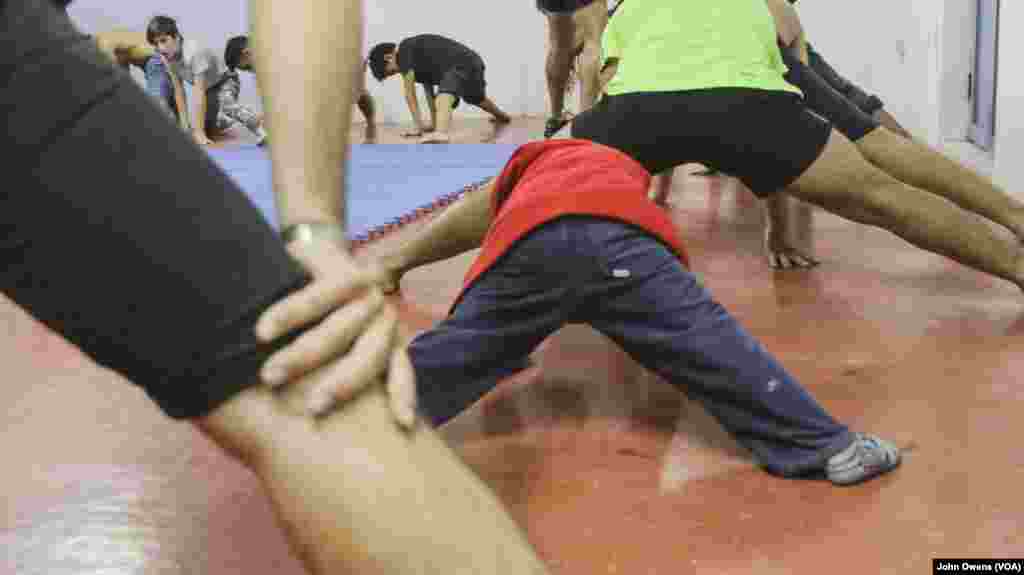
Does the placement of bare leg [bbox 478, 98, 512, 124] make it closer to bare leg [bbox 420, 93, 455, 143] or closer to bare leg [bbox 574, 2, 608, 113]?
bare leg [bbox 420, 93, 455, 143]

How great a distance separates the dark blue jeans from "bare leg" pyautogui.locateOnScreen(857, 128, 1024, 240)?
1087 mm

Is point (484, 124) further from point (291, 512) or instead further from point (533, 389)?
point (291, 512)

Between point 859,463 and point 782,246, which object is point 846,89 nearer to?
point 782,246

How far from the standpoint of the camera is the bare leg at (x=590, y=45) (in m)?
3.56

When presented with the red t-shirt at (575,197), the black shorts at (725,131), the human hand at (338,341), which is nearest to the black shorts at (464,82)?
the black shorts at (725,131)

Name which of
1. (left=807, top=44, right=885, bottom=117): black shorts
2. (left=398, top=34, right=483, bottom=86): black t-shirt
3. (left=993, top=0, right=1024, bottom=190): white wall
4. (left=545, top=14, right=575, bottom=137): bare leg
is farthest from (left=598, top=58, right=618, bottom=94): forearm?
(left=398, top=34, right=483, bottom=86): black t-shirt

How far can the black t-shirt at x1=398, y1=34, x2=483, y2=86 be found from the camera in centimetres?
599

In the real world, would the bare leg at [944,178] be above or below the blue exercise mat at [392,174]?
above

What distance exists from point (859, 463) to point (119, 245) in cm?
93

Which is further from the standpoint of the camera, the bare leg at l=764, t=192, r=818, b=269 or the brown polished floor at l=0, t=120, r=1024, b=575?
the bare leg at l=764, t=192, r=818, b=269

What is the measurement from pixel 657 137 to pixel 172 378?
1.51 metres

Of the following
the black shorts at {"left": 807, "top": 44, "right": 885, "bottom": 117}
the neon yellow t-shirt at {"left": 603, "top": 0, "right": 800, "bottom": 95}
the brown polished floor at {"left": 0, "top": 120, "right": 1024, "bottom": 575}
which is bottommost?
the brown polished floor at {"left": 0, "top": 120, "right": 1024, "bottom": 575}

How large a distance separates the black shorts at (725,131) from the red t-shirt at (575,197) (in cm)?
43

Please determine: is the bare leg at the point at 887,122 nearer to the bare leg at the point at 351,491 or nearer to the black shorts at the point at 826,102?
the black shorts at the point at 826,102
